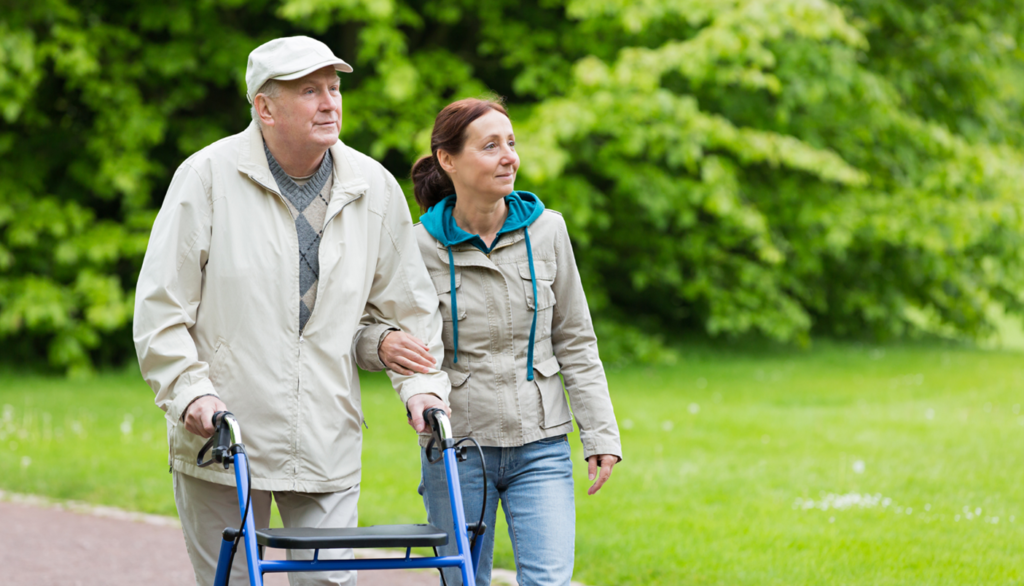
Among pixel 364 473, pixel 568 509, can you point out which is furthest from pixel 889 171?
pixel 568 509

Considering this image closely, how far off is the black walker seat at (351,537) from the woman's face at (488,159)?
1.11m

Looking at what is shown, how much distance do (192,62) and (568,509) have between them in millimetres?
10091

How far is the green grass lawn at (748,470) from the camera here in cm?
555

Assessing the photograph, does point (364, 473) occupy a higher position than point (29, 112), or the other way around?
point (29, 112)

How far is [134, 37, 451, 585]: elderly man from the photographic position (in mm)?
3084

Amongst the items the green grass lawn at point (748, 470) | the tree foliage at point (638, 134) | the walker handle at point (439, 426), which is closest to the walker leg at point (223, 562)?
the walker handle at point (439, 426)

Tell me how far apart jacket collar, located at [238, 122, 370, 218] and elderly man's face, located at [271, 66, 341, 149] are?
92 millimetres

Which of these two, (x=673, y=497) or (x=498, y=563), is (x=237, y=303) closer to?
(x=498, y=563)

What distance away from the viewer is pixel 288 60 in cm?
309

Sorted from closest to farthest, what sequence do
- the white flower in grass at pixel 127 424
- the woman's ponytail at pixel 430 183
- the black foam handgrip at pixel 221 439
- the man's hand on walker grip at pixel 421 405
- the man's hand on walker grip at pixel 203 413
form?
the black foam handgrip at pixel 221 439, the man's hand on walker grip at pixel 203 413, the man's hand on walker grip at pixel 421 405, the woman's ponytail at pixel 430 183, the white flower in grass at pixel 127 424

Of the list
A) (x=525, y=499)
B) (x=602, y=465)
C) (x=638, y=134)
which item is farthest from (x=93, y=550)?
(x=638, y=134)

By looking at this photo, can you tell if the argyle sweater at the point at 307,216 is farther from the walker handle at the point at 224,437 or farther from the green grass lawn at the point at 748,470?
the green grass lawn at the point at 748,470

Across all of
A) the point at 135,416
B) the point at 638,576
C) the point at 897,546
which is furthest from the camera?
the point at 135,416

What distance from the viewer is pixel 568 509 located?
347 cm
